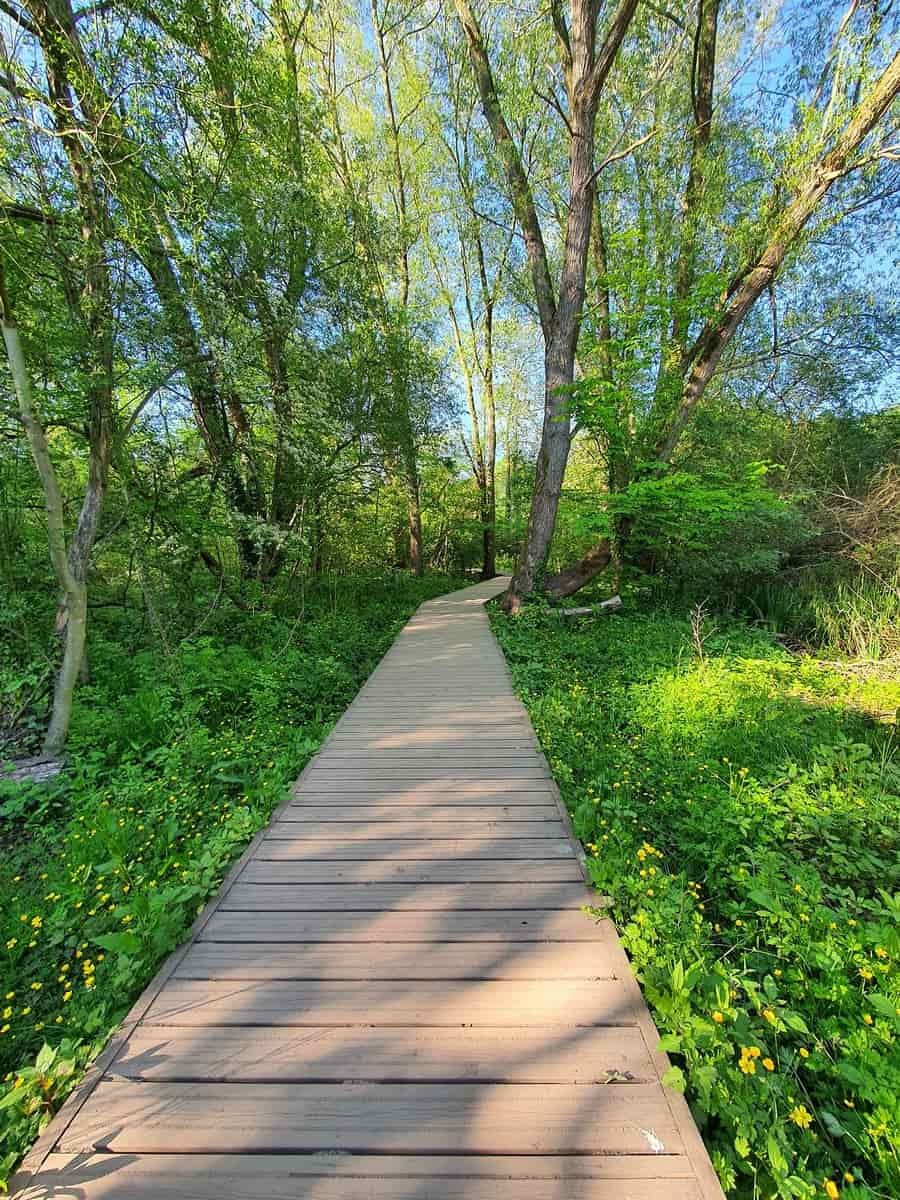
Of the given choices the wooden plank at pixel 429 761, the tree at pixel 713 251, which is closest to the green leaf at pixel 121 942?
the wooden plank at pixel 429 761

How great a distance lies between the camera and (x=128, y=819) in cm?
255

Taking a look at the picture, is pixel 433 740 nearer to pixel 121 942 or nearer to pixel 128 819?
pixel 128 819

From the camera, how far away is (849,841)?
88.5 inches

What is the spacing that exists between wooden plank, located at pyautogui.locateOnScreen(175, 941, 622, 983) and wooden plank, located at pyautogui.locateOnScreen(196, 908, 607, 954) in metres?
0.03

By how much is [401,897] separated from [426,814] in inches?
22.7

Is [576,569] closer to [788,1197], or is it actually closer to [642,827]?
[642,827]

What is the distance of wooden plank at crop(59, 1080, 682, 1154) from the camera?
44.3 inches

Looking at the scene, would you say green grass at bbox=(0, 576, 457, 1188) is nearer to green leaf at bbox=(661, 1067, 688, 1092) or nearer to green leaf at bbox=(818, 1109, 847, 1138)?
green leaf at bbox=(661, 1067, 688, 1092)

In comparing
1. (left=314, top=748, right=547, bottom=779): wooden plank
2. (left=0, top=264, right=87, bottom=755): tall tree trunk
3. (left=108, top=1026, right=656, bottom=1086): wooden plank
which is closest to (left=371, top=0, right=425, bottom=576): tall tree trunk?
(left=0, top=264, right=87, bottom=755): tall tree trunk

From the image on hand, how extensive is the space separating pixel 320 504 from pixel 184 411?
2.13 meters

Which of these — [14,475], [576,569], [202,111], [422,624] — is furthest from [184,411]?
[576,569]

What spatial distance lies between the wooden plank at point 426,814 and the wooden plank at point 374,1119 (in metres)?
1.14

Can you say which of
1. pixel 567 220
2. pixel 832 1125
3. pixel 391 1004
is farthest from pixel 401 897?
pixel 567 220

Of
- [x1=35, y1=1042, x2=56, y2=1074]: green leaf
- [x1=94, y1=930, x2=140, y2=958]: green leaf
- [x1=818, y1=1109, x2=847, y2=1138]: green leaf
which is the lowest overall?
[x1=818, y1=1109, x2=847, y2=1138]: green leaf
